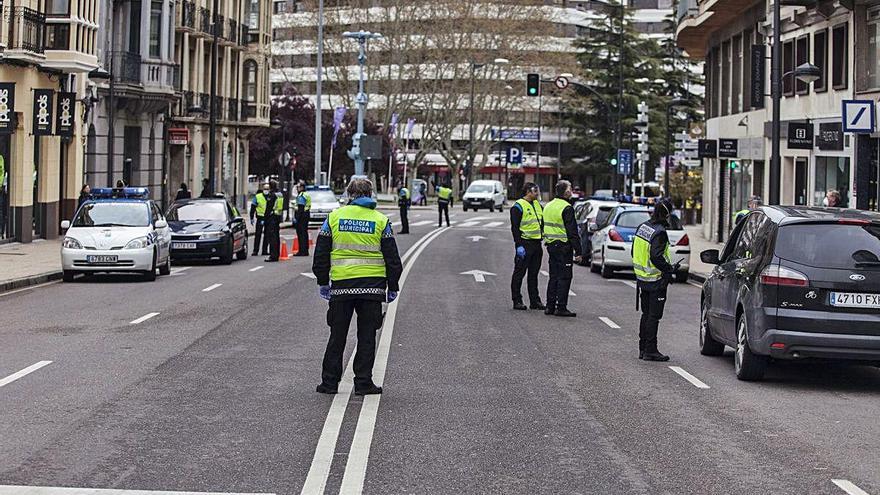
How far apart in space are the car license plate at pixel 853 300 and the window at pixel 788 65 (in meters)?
24.1

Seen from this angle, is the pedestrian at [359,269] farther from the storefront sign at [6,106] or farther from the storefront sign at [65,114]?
the storefront sign at [65,114]

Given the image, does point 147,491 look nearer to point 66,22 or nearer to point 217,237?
point 217,237

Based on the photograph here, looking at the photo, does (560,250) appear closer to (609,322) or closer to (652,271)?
(609,322)

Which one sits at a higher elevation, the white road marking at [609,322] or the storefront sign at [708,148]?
the storefront sign at [708,148]

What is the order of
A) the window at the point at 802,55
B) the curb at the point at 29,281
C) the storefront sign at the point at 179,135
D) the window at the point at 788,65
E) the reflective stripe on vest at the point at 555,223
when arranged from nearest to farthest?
the reflective stripe on vest at the point at 555,223 → the curb at the point at 29,281 → the window at the point at 802,55 → the window at the point at 788,65 → the storefront sign at the point at 179,135

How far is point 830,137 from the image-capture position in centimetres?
3072

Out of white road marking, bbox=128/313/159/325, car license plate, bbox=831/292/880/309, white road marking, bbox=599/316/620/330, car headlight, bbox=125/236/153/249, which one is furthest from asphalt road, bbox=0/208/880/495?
car headlight, bbox=125/236/153/249

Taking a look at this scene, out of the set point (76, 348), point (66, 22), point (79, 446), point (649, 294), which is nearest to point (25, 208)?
point (66, 22)

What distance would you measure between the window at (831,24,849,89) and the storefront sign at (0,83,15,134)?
1888cm

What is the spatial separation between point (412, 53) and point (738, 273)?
2803 inches

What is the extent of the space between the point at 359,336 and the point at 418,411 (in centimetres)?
106

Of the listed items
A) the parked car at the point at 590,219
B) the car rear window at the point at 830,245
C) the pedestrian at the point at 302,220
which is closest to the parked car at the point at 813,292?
the car rear window at the point at 830,245

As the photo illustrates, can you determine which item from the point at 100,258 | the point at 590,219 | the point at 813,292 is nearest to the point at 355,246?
the point at 813,292

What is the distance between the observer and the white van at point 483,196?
79.6 m
